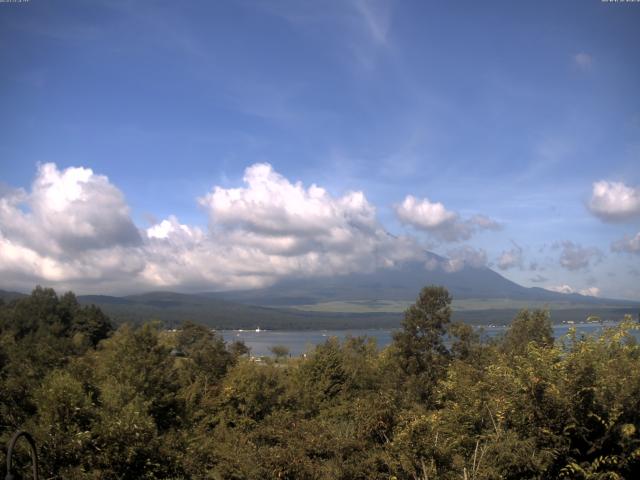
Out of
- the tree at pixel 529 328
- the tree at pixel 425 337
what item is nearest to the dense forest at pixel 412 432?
the tree at pixel 425 337

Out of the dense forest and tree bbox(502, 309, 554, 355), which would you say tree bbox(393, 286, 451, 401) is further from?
the dense forest

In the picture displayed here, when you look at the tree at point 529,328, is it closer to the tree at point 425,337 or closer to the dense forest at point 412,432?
the tree at point 425,337

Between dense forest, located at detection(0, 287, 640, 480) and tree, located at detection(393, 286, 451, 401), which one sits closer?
dense forest, located at detection(0, 287, 640, 480)

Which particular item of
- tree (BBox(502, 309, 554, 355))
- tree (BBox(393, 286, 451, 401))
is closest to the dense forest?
tree (BBox(393, 286, 451, 401))

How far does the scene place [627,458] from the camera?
8711 millimetres

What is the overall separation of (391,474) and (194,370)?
2999cm

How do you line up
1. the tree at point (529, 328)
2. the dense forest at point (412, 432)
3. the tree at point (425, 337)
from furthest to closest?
1. the tree at point (529, 328)
2. the tree at point (425, 337)
3. the dense forest at point (412, 432)

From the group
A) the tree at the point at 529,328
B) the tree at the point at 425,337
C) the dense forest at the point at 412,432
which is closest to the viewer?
the dense forest at the point at 412,432

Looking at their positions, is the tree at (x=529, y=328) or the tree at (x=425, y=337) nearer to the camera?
the tree at (x=425, y=337)

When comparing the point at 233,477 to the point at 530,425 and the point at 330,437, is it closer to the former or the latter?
the point at 330,437

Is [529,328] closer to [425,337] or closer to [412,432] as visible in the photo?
[425,337]

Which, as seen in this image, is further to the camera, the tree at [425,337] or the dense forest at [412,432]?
A: the tree at [425,337]

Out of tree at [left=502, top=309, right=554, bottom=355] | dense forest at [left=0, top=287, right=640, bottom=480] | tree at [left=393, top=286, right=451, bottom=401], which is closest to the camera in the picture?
dense forest at [left=0, top=287, right=640, bottom=480]

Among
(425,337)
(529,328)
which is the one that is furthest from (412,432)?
(529,328)
